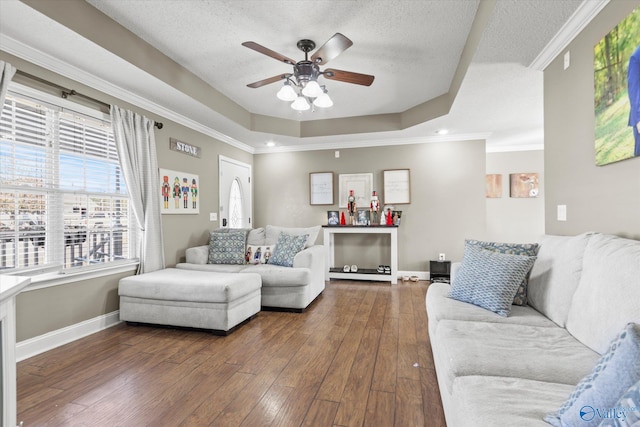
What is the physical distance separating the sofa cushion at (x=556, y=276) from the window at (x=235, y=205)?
4442 mm

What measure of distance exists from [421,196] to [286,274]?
294cm

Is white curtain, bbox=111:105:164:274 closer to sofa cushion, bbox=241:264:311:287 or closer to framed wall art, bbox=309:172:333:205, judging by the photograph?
sofa cushion, bbox=241:264:311:287

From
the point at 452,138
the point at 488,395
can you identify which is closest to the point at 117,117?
the point at 488,395

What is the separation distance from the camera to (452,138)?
16.8ft

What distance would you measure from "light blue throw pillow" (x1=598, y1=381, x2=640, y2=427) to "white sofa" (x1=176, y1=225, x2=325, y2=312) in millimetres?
2919

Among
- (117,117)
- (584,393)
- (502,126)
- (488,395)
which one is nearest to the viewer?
(584,393)

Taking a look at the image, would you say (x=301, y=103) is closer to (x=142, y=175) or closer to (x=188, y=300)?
(x=142, y=175)

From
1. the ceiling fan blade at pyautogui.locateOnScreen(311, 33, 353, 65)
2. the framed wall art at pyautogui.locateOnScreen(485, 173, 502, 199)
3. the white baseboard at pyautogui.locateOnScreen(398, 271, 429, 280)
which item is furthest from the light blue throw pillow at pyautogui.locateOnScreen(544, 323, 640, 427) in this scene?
the framed wall art at pyautogui.locateOnScreen(485, 173, 502, 199)

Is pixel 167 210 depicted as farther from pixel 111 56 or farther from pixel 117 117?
pixel 111 56

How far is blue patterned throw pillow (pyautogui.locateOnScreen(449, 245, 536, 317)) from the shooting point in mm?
1963

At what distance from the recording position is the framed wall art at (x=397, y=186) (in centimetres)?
531

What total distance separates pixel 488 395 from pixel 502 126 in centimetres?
452

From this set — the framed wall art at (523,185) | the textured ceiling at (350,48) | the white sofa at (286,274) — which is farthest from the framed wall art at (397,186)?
the framed wall art at (523,185)

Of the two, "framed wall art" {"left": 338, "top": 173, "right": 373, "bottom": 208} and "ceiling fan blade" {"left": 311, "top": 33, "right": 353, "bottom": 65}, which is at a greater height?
"ceiling fan blade" {"left": 311, "top": 33, "right": 353, "bottom": 65}
